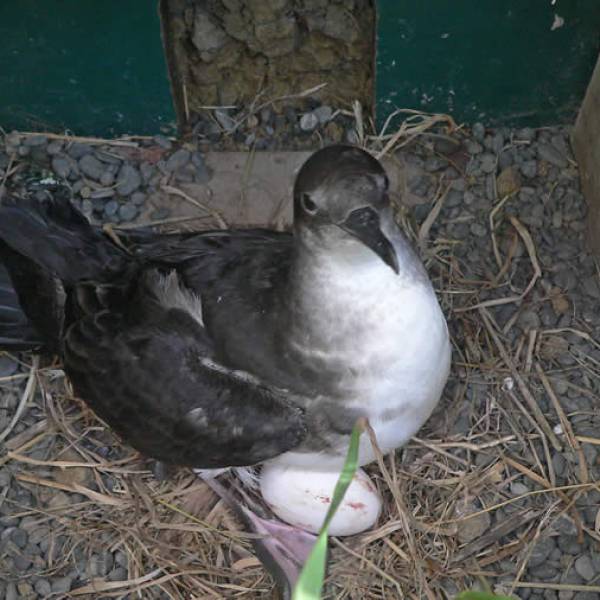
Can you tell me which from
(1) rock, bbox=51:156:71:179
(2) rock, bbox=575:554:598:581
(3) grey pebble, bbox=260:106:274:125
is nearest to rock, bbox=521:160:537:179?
(3) grey pebble, bbox=260:106:274:125

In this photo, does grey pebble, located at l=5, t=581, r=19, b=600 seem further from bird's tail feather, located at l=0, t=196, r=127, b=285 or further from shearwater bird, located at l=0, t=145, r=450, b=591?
bird's tail feather, located at l=0, t=196, r=127, b=285

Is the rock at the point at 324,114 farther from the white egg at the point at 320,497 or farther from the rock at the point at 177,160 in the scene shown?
the white egg at the point at 320,497

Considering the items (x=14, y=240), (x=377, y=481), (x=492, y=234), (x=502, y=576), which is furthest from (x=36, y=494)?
(x=492, y=234)

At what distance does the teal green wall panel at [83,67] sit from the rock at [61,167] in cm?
16

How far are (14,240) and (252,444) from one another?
0.98m

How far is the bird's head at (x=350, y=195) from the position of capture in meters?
2.30

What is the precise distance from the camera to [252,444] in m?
2.66

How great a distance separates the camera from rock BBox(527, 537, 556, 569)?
291 cm

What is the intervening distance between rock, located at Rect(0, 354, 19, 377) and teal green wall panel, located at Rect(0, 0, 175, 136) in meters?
0.93

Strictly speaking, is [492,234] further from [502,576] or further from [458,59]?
[502,576]

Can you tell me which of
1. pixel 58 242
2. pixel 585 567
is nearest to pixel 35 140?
pixel 58 242

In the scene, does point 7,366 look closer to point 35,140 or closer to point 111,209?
point 111,209

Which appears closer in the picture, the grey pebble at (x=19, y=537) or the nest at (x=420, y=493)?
the nest at (x=420, y=493)

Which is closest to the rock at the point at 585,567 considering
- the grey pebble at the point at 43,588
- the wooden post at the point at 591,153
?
the wooden post at the point at 591,153
